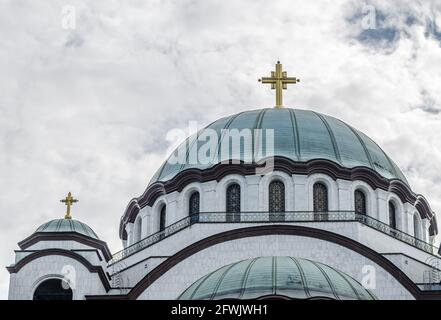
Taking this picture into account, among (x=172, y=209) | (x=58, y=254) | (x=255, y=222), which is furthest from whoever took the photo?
(x=172, y=209)

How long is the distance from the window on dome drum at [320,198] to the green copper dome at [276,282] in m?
7.87

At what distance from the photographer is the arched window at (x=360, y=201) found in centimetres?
4156

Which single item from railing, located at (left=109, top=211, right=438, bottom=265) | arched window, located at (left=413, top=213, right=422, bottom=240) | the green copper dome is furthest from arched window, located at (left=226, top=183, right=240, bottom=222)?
the green copper dome

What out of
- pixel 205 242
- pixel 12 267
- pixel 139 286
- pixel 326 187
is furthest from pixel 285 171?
pixel 12 267

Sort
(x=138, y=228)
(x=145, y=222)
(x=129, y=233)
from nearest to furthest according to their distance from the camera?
(x=145, y=222)
(x=138, y=228)
(x=129, y=233)

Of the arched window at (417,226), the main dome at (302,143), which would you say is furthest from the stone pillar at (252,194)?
the arched window at (417,226)

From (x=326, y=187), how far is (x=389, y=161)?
4317mm

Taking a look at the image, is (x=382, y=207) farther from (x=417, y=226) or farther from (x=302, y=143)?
(x=302, y=143)

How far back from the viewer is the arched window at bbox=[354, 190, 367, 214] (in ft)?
136

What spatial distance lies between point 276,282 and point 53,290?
937cm

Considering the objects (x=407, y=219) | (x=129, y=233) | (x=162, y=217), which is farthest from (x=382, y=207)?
(x=129, y=233)

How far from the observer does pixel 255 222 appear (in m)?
39.8

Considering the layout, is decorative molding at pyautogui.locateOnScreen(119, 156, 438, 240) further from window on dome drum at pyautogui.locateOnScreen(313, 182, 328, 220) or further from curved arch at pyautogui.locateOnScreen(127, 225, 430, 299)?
curved arch at pyautogui.locateOnScreen(127, 225, 430, 299)

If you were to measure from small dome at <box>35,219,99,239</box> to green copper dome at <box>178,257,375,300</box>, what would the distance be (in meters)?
7.43
